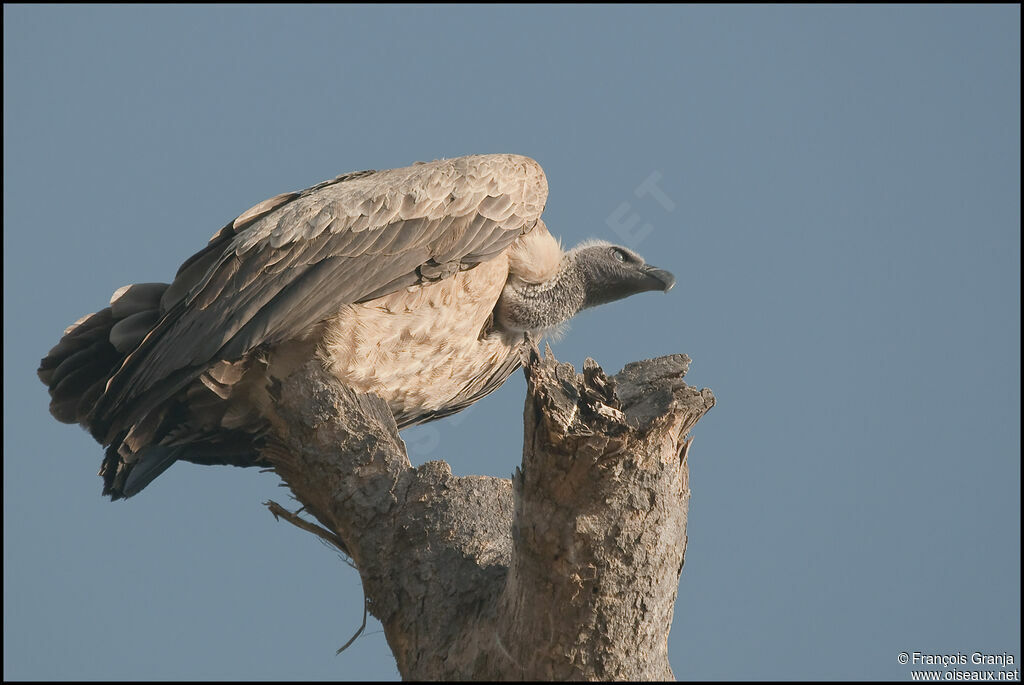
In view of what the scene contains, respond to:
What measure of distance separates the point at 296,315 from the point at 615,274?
2.64m

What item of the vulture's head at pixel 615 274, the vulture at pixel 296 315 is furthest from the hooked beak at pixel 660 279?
the vulture at pixel 296 315

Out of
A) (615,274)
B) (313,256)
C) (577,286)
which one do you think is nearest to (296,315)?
(313,256)

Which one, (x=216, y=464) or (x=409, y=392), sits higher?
(x=409, y=392)

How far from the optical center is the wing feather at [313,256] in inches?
239

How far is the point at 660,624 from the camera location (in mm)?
4648

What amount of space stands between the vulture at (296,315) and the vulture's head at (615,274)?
31.3 inches

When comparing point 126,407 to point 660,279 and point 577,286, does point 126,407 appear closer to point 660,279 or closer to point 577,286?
point 577,286

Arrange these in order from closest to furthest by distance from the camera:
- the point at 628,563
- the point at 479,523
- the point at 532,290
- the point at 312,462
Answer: the point at 628,563 → the point at 479,523 → the point at 312,462 → the point at 532,290

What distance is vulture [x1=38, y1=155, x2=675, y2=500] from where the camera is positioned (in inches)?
242

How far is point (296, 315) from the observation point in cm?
617

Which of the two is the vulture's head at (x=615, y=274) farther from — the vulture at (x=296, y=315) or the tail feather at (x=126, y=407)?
the tail feather at (x=126, y=407)

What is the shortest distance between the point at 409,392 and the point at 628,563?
2773 millimetres

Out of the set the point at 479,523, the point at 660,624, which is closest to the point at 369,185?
the point at 479,523

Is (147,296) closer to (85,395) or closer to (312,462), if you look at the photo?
(85,395)
